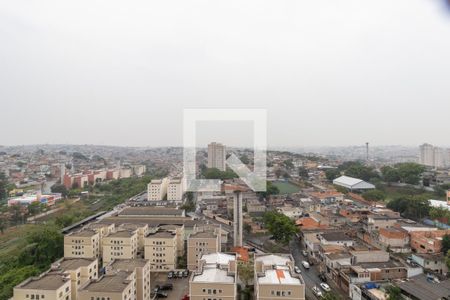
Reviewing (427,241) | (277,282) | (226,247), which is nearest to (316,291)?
(277,282)

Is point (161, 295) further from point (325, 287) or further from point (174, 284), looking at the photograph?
point (325, 287)

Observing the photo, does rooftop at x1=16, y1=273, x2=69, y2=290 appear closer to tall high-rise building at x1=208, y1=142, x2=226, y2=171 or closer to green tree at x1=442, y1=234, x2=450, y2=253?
green tree at x1=442, y1=234, x2=450, y2=253

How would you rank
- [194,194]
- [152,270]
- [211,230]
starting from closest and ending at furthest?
[152,270] < [211,230] < [194,194]

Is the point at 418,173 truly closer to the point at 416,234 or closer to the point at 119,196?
the point at 416,234

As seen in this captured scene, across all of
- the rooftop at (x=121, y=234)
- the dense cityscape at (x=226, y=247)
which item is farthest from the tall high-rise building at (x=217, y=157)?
the rooftop at (x=121, y=234)

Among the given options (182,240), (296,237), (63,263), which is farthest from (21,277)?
(296,237)

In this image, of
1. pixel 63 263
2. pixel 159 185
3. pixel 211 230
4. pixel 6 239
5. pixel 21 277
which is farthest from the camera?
pixel 159 185
